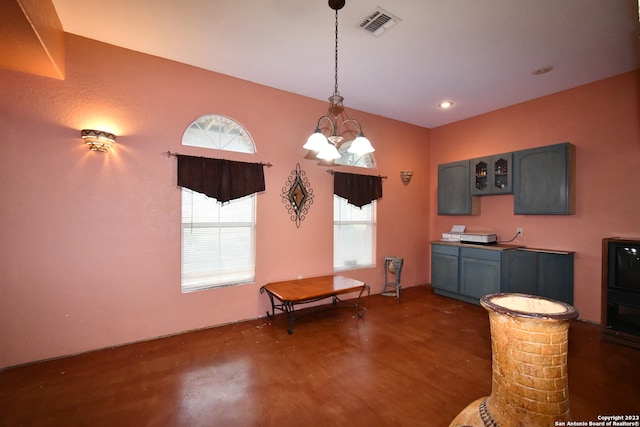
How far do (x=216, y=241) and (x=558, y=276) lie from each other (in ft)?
14.6

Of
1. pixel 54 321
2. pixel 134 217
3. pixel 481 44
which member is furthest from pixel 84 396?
pixel 481 44

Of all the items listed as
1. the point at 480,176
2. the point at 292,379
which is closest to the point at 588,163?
the point at 480,176

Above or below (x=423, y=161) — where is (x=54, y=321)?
below

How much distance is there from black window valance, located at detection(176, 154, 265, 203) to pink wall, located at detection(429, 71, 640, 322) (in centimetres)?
388

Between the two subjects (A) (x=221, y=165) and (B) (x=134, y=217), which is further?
(A) (x=221, y=165)

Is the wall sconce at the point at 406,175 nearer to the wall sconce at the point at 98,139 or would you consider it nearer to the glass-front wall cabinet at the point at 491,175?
the glass-front wall cabinet at the point at 491,175

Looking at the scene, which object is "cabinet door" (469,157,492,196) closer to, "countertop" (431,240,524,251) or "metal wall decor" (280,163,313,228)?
"countertop" (431,240,524,251)

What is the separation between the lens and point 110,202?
282 centimetres

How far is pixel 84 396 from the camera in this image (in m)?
2.08

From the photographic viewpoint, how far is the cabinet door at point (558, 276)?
3.60 m

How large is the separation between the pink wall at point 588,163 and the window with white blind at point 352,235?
2068mm

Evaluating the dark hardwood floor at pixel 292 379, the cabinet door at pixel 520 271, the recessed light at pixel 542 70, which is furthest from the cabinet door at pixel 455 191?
the dark hardwood floor at pixel 292 379

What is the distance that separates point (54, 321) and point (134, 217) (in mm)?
1166

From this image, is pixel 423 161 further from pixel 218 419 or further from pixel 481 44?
pixel 218 419
